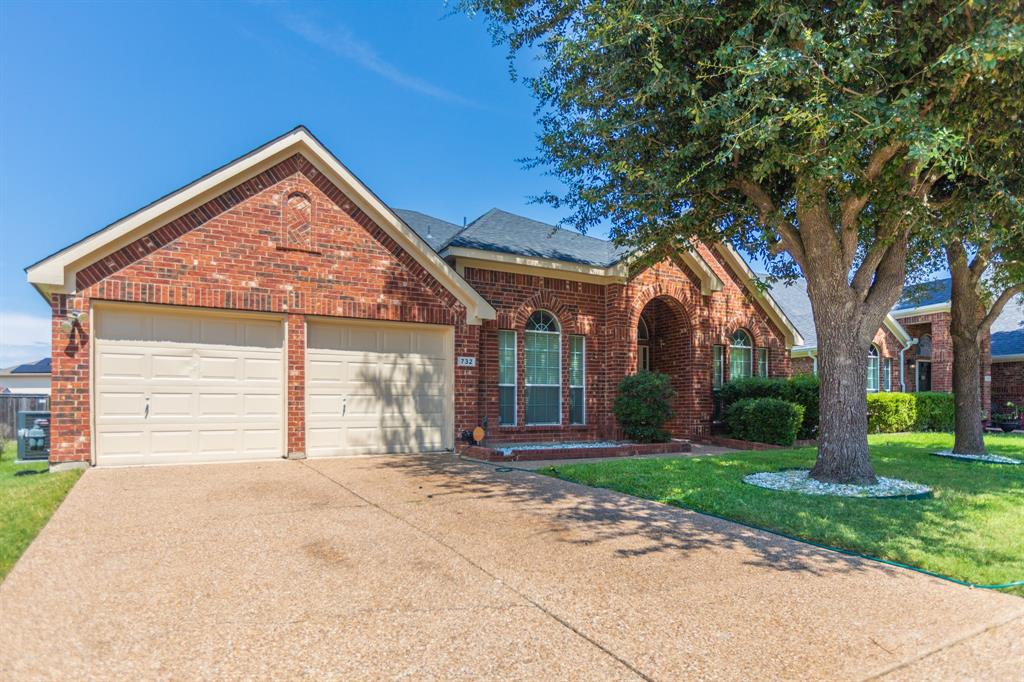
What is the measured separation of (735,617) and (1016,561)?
302cm

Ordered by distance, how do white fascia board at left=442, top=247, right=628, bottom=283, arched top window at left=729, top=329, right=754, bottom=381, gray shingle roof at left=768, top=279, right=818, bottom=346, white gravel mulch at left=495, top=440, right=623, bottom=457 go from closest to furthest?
white gravel mulch at left=495, top=440, right=623, bottom=457 < white fascia board at left=442, top=247, right=628, bottom=283 < arched top window at left=729, top=329, right=754, bottom=381 < gray shingle roof at left=768, top=279, right=818, bottom=346

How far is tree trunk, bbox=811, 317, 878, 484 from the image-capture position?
8.31 m

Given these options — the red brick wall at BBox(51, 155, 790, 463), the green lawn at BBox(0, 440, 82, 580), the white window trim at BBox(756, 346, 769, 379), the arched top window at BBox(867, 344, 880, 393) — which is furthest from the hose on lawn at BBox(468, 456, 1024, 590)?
the arched top window at BBox(867, 344, 880, 393)

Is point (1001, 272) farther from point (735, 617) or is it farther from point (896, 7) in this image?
point (735, 617)

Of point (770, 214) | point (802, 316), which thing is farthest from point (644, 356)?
point (802, 316)

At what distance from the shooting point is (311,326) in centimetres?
1045

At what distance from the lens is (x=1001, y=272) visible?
1288cm

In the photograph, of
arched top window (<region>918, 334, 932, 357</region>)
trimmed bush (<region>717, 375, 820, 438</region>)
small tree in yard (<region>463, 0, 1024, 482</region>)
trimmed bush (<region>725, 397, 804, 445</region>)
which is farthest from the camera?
arched top window (<region>918, 334, 932, 357</region>)

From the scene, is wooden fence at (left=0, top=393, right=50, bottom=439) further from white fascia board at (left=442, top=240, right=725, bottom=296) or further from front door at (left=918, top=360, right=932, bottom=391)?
front door at (left=918, top=360, right=932, bottom=391)

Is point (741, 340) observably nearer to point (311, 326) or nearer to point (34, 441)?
point (311, 326)

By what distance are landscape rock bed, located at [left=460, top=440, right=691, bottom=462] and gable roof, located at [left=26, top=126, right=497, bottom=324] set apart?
2.61 meters

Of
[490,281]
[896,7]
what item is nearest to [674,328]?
[490,281]

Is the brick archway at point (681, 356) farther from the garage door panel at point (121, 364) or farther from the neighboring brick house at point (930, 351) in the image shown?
the garage door panel at point (121, 364)

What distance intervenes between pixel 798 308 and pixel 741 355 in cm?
1005
